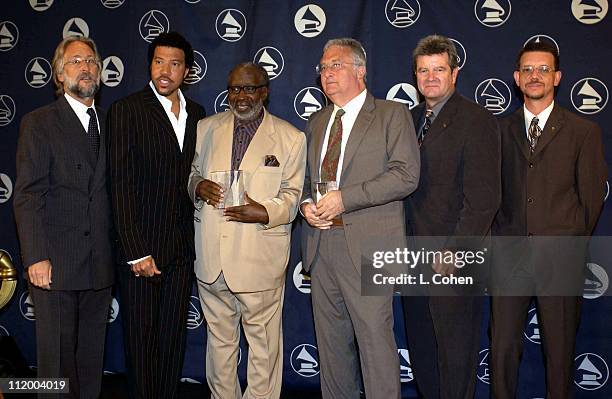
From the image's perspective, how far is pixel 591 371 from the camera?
4.56 m

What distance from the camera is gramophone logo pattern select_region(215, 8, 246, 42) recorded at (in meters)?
4.88

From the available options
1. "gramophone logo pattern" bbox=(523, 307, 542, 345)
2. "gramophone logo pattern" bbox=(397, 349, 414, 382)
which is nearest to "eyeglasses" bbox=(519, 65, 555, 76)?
"gramophone logo pattern" bbox=(523, 307, 542, 345)

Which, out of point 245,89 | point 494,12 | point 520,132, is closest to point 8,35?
point 245,89

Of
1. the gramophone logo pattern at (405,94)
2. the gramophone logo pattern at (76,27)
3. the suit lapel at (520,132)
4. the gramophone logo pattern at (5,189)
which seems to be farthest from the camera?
the gramophone logo pattern at (5,189)

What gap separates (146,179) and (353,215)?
1160mm

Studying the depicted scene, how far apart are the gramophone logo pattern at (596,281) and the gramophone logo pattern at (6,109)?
4.47m

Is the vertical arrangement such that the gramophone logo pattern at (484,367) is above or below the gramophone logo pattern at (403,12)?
below

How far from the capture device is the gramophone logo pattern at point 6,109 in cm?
520

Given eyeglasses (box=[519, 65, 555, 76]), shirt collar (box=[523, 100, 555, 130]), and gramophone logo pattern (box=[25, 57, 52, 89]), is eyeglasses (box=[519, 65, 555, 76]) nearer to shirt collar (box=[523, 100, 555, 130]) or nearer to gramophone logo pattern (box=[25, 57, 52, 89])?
shirt collar (box=[523, 100, 555, 130])

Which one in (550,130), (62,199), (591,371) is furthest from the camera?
(591,371)

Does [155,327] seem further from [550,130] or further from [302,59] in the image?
[550,130]

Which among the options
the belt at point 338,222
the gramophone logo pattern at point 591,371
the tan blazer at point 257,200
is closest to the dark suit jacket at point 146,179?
the tan blazer at point 257,200

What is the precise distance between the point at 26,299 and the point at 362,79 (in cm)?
326

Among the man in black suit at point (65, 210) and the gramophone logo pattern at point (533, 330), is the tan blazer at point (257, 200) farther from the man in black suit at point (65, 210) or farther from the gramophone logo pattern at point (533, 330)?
the gramophone logo pattern at point (533, 330)
